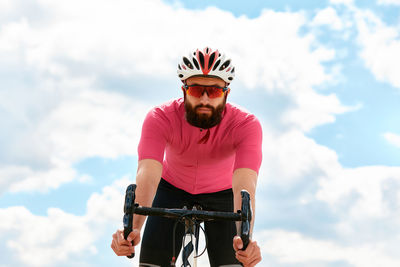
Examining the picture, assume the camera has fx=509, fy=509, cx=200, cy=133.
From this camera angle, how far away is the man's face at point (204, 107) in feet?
20.1

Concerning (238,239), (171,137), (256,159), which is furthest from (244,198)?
(171,137)

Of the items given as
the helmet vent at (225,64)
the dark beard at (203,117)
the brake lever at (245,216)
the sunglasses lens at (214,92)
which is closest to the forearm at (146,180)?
the dark beard at (203,117)

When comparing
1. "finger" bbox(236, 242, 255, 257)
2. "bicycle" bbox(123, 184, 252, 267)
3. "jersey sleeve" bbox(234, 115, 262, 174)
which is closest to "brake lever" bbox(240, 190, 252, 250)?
"bicycle" bbox(123, 184, 252, 267)

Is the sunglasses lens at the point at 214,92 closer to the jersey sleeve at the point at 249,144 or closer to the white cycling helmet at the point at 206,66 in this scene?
the white cycling helmet at the point at 206,66

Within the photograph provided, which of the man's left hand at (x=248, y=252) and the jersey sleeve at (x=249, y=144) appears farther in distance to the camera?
the jersey sleeve at (x=249, y=144)

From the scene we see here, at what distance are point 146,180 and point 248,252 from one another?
171 cm

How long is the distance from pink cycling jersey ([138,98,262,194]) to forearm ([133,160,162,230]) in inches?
4.0

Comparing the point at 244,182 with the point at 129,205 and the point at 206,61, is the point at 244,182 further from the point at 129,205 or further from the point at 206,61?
the point at 129,205

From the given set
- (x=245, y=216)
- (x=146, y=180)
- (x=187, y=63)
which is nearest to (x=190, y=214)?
(x=245, y=216)

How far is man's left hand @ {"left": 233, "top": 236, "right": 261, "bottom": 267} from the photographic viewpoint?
15.5 ft

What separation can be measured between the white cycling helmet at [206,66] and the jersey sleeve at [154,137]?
2.04 ft

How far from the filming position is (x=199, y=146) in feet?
21.5

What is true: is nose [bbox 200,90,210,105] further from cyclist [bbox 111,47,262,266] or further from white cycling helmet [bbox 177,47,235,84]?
white cycling helmet [bbox 177,47,235,84]

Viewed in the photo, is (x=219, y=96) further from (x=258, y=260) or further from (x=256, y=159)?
(x=258, y=260)
